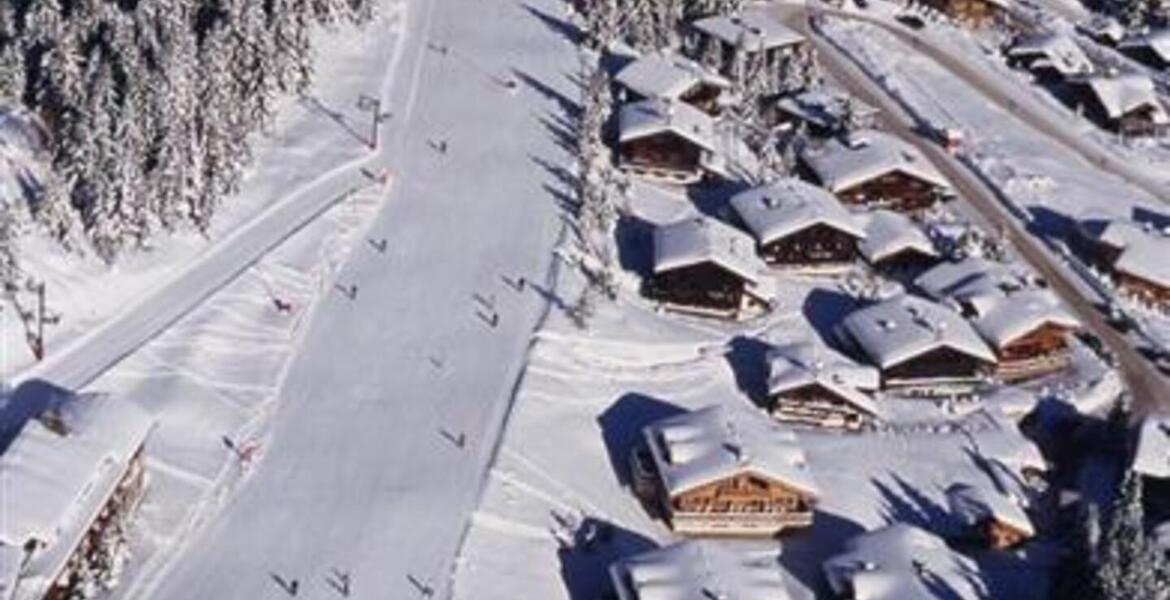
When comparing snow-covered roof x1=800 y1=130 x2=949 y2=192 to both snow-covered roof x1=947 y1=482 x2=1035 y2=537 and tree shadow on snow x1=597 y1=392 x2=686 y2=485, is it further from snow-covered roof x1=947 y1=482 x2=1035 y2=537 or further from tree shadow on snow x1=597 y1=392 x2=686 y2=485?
snow-covered roof x1=947 y1=482 x2=1035 y2=537

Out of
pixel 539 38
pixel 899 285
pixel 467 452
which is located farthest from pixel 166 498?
pixel 539 38

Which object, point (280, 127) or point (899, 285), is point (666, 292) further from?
point (280, 127)

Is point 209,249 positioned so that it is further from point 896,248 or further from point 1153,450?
point 1153,450

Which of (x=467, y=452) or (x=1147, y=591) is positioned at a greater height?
(x=1147, y=591)

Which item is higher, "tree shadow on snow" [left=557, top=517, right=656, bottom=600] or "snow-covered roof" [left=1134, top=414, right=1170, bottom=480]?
"snow-covered roof" [left=1134, top=414, right=1170, bottom=480]

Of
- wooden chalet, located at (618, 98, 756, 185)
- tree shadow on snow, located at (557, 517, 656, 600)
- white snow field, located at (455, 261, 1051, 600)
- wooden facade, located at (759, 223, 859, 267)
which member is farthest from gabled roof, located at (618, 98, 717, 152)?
tree shadow on snow, located at (557, 517, 656, 600)

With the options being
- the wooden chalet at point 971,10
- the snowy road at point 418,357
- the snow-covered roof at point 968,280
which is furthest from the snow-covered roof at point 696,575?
the wooden chalet at point 971,10
